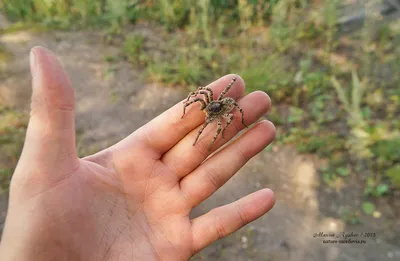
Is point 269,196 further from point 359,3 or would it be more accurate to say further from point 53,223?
point 359,3

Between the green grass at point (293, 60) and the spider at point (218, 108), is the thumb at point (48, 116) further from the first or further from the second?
the green grass at point (293, 60)

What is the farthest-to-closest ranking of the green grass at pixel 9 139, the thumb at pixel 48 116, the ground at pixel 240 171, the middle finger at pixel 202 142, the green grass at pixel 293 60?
the green grass at pixel 293 60 → the green grass at pixel 9 139 → the ground at pixel 240 171 → the middle finger at pixel 202 142 → the thumb at pixel 48 116

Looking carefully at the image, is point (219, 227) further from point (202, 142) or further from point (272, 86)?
point (272, 86)

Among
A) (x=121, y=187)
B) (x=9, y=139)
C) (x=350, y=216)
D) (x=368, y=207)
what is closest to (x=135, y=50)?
(x=9, y=139)

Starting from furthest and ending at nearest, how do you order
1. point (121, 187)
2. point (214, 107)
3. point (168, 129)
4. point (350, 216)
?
point (350, 216)
point (214, 107)
point (168, 129)
point (121, 187)

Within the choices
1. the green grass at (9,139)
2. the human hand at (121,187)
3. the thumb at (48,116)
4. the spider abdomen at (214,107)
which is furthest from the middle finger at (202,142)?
the green grass at (9,139)

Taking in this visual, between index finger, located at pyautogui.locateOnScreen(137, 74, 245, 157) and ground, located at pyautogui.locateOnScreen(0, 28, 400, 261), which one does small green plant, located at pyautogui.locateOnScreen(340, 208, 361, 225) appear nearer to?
ground, located at pyautogui.locateOnScreen(0, 28, 400, 261)
